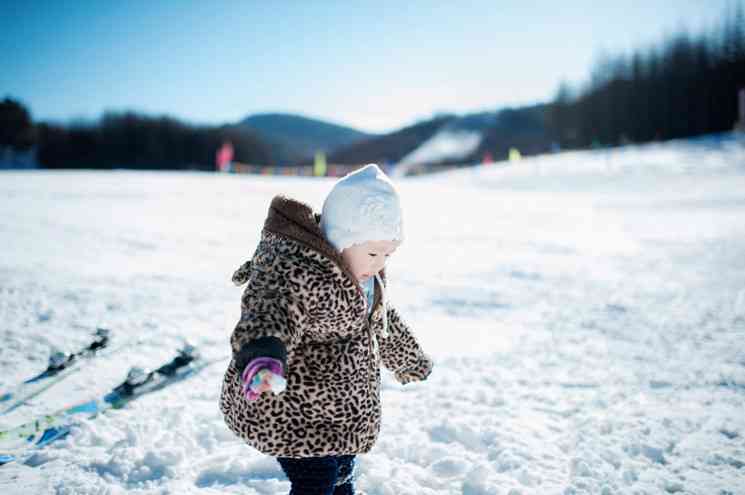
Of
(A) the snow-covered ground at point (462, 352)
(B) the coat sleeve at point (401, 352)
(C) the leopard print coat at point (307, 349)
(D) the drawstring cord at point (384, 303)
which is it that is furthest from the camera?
(A) the snow-covered ground at point (462, 352)

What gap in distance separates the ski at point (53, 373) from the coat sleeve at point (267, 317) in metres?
2.45

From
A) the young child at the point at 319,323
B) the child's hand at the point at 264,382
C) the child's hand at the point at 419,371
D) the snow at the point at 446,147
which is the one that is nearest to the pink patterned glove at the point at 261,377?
the child's hand at the point at 264,382

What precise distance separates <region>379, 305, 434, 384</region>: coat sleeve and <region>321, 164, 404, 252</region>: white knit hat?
48 centimetres

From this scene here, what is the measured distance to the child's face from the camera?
164cm

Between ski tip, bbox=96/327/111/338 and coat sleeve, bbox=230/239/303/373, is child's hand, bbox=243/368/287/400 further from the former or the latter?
ski tip, bbox=96/327/111/338

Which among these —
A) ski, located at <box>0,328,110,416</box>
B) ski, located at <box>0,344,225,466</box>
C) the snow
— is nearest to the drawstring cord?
ski, located at <box>0,344,225,466</box>

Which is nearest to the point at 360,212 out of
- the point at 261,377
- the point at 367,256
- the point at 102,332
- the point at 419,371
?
the point at 367,256

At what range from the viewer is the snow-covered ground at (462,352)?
2432 mm

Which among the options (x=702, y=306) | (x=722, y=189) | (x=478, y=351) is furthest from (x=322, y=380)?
(x=722, y=189)

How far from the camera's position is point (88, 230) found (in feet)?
28.1

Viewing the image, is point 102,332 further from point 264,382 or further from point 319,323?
point 264,382

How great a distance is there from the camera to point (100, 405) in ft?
9.68

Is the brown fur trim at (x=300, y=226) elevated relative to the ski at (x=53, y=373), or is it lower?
elevated

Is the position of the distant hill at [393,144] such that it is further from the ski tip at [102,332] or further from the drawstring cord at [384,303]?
the drawstring cord at [384,303]
